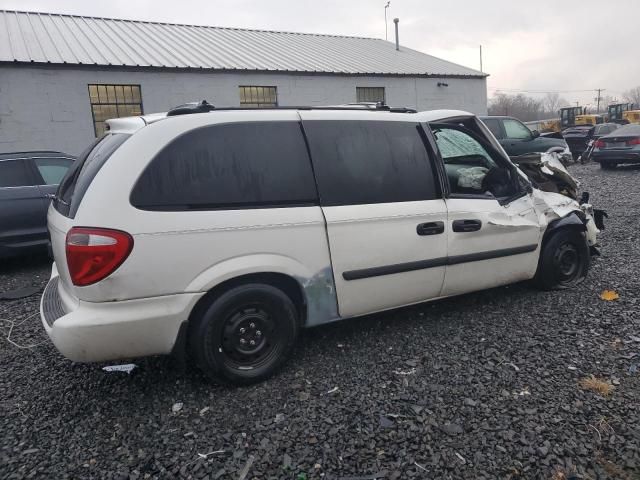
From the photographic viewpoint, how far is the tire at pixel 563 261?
13.6ft

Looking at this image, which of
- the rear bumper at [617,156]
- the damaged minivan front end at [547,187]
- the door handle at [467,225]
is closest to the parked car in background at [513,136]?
the rear bumper at [617,156]

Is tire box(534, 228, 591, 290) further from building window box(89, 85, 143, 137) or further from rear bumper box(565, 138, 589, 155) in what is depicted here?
rear bumper box(565, 138, 589, 155)

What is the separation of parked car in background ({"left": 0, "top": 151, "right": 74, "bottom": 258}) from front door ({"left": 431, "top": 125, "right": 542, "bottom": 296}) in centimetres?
503

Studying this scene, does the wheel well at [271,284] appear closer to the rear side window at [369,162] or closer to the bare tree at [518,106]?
the rear side window at [369,162]

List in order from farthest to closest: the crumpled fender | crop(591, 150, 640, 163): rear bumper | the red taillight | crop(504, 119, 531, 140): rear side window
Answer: crop(591, 150, 640, 163): rear bumper
crop(504, 119, 531, 140): rear side window
the crumpled fender
the red taillight

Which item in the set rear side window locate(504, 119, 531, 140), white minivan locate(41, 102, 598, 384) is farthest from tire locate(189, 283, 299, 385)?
rear side window locate(504, 119, 531, 140)

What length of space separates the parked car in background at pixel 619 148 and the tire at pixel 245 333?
13934 mm

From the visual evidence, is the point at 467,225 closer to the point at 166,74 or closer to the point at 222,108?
the point at 222,108

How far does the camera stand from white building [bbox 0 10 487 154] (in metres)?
12.4

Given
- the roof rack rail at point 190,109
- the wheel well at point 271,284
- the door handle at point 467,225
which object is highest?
the roof rack rail at point 190,109

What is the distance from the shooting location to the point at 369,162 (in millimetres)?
3246

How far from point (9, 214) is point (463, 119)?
5.42 metres

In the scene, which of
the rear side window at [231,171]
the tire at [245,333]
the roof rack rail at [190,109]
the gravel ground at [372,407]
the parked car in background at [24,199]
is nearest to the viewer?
the gravel ground at [372,407]

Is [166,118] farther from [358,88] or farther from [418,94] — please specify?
[418,94]
